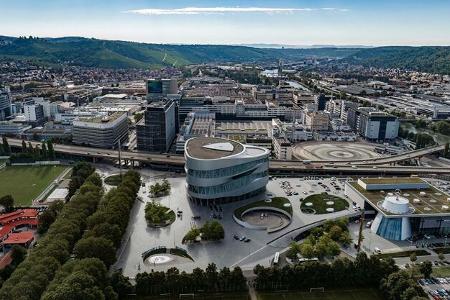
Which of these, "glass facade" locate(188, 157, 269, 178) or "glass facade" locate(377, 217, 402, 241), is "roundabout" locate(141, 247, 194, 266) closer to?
"glass facade" locate(188, 157, 269, 178)

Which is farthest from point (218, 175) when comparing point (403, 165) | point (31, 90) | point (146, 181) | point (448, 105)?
point (31, 90)

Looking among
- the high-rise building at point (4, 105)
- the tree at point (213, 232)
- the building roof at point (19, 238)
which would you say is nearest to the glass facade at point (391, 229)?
the tree at point (213, 232)

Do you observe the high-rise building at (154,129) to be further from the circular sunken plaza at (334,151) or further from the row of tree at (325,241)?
the row of tree at (325,241)

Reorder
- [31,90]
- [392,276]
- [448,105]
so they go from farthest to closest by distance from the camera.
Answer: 1. [31,90]
2. [448,105]
3. [392,276]

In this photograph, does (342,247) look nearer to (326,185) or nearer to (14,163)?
(326,185)

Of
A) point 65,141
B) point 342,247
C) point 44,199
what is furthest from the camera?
point 65,141

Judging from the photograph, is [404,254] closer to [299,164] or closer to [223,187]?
[223,187]

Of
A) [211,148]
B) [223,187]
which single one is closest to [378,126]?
[211,148]
